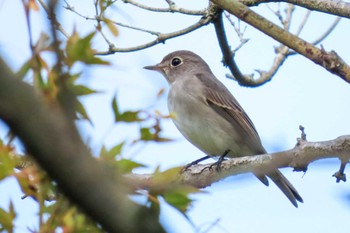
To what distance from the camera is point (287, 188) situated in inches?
338

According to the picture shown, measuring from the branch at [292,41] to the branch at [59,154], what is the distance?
4505mm

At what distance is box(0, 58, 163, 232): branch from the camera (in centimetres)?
147

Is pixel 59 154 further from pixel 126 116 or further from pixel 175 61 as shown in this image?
pixel 175 61

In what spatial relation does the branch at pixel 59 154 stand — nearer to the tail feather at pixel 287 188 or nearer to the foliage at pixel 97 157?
the foliage at pixel 97 157

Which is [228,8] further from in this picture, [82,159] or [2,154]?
[82,159]

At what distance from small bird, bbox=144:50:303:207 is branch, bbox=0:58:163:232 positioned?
7.10 m

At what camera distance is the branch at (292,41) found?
225 inches

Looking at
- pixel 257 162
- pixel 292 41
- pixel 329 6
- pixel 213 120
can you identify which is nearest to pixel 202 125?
pixel 213 120

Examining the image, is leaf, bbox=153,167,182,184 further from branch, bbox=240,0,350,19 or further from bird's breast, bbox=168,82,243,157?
bird's breast, bbox=168,82,243,157

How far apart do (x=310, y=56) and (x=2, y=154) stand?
147 inches

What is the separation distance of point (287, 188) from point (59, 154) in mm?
7366

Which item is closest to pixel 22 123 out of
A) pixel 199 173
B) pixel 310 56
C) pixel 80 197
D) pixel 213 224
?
pixel 80 197

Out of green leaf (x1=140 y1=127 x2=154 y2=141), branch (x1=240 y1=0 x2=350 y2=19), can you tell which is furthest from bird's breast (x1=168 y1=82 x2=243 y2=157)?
green leaf (x1=140 y1=127 x2=154 y2=141)

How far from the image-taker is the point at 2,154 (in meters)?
2.68
